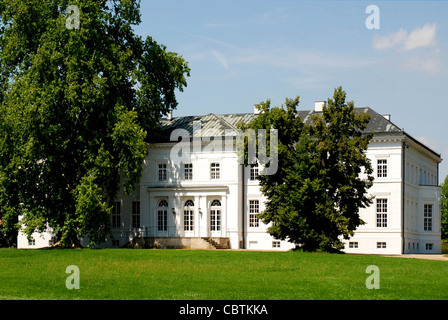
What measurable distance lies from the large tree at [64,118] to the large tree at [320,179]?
35.5 feet

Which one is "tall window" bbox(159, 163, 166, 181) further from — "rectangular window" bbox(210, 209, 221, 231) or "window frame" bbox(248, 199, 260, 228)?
"window frame" bbox(248, 199, 260, 228)

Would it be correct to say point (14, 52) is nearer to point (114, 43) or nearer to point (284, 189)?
point (114, 43)

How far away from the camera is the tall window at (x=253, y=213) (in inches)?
2297

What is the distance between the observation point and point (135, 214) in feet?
200

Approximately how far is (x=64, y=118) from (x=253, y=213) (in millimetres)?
16758

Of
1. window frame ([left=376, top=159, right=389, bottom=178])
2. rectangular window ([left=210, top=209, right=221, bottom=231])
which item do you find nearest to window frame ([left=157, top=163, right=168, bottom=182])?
rectangular window ([left=210, top=209, right=221, bottom=231])

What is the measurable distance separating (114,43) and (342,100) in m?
18.4

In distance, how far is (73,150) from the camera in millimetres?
51188

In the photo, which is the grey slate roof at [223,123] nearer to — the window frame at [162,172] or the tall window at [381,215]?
the window frame at [162,172]

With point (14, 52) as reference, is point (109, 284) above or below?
below

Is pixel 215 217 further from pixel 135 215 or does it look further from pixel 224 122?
pixel 224 122

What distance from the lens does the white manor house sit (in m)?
Result: 56.3

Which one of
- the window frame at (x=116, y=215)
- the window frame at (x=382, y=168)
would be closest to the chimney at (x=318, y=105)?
the window frame at (x=382, y=168)
